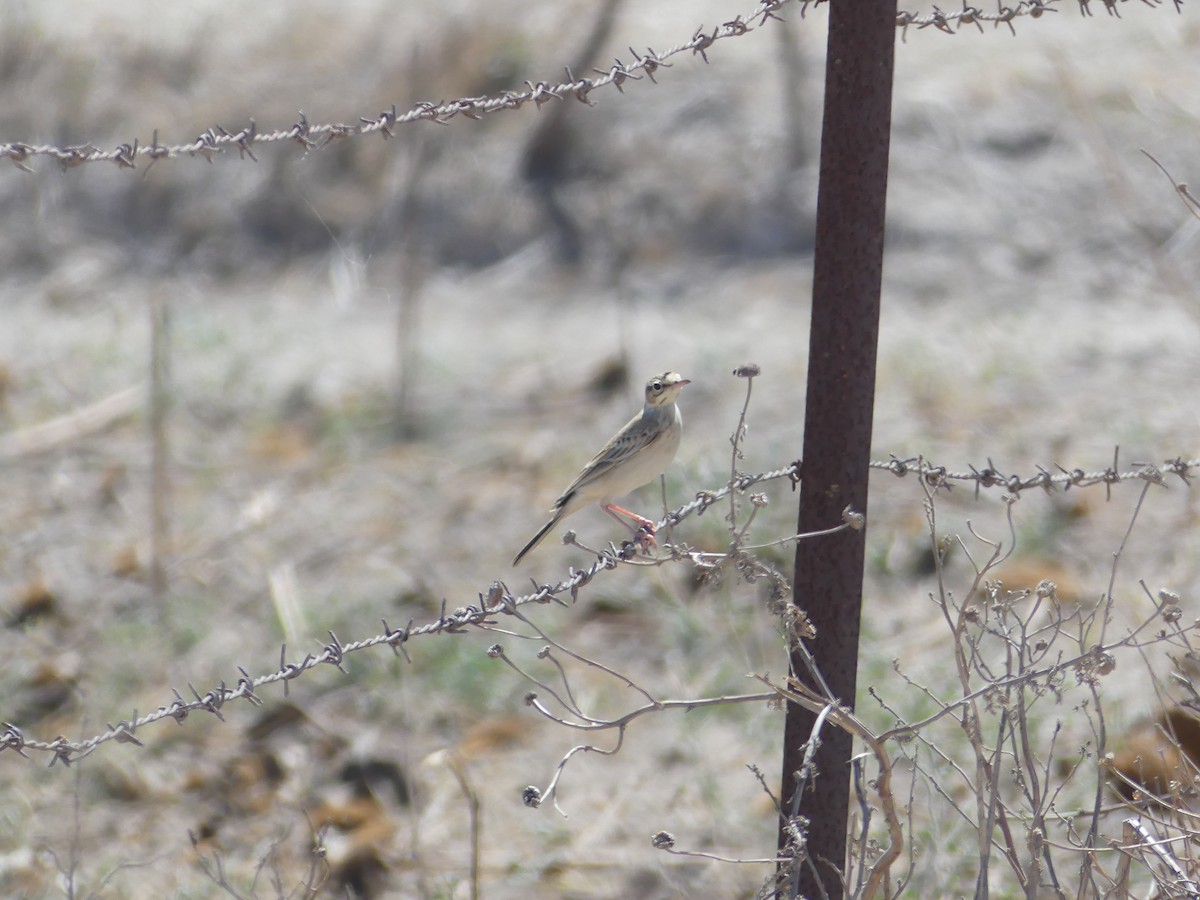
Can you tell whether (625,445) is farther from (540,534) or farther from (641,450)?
(540,534)

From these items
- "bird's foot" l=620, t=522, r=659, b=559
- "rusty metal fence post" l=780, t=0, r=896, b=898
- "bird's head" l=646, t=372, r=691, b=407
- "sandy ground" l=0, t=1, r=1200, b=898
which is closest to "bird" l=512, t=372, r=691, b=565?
"bird's head" l=646, t=372, r=691, b=407

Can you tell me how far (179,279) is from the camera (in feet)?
45.8

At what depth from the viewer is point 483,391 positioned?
11.3 meters

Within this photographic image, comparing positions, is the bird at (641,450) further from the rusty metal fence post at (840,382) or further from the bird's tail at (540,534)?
the rusty metal fence post at (840,382)

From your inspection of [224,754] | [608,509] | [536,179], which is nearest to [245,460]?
[224,754]

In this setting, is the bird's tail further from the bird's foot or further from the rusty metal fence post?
the rusty metal fence post

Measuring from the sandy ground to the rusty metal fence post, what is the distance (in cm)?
73

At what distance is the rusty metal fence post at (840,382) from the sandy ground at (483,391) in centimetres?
73

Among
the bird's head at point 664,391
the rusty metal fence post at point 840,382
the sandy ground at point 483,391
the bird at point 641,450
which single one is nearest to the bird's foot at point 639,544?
the bird at point 641,450

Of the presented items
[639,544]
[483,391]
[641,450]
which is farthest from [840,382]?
[483,391]

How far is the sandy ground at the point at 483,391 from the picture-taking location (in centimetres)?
757

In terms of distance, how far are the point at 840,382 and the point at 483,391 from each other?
732 cm

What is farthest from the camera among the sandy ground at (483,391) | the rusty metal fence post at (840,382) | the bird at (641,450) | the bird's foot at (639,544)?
the sandy ground at (483,391)

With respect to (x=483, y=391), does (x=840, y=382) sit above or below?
below
